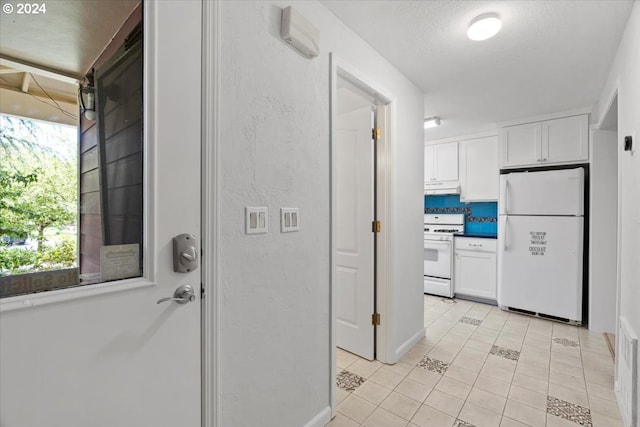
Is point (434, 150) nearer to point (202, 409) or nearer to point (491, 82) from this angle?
point (491, 82)

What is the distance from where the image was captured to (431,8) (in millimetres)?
1689

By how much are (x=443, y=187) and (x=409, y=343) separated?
2.64 metres

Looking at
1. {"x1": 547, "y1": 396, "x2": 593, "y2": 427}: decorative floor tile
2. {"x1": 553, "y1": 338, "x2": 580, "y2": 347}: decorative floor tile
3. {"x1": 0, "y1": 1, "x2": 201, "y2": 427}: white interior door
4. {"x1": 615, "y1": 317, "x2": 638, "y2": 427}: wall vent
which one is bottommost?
{"x1": 553, "y1": 338, "x2": 580, "y2": 347}: decorative floor tile

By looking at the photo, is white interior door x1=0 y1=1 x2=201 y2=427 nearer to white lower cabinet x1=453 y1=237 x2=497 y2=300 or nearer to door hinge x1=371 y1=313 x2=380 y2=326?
door hinge x1=371 y1=313 x2=380 y2=326

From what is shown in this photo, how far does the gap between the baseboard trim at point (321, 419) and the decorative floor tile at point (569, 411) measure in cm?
133

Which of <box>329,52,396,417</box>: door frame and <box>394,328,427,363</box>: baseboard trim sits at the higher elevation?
<box>329,52,396,417</box>: door frame

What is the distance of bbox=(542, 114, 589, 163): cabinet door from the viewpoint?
10.6 feet

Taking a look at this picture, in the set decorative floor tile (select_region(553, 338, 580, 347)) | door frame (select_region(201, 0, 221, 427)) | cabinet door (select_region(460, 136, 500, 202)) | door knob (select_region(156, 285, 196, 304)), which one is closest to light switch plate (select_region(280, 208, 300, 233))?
door frame (select_region(201, 0, 221, 427))

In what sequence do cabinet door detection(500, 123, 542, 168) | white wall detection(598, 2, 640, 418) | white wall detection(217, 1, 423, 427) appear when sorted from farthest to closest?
cabinet door detection(500, 123, 542, 168), white wall detection(598, 2, 640, 418), white wall detection(217, 1, 423, 427)

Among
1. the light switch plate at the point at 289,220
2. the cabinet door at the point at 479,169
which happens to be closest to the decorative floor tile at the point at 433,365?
the light switch plate at the point at 289,220

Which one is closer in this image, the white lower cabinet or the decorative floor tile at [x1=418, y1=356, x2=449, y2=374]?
the decorative floor tile at [x1=418, y1=356, x2=449, y2=374]

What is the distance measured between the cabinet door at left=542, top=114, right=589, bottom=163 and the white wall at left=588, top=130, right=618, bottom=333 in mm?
118

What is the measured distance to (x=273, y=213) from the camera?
139 centimetres

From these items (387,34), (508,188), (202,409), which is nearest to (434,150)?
(508,188)
